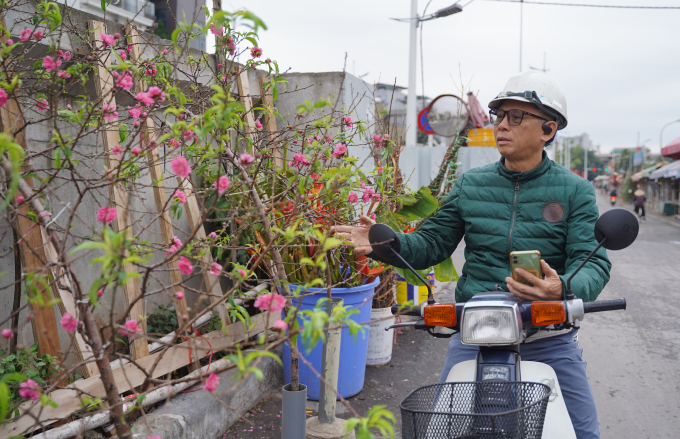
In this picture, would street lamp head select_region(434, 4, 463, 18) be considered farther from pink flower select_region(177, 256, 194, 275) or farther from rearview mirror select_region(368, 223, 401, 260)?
pink flower select_region(177, 256, 194, 275)

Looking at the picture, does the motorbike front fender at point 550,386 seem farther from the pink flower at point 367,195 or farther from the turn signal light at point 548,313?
the pink flower at point 367,195

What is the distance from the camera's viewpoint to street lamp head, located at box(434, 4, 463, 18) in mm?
12312

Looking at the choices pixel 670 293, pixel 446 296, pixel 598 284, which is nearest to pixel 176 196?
pixel 598 284

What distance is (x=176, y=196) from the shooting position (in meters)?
1.91

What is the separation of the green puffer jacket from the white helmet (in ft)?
0.80

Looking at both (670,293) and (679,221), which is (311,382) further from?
(679,221)

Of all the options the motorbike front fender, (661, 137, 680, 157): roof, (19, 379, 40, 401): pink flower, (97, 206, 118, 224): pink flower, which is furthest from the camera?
(661, 137, 680, 157): roof

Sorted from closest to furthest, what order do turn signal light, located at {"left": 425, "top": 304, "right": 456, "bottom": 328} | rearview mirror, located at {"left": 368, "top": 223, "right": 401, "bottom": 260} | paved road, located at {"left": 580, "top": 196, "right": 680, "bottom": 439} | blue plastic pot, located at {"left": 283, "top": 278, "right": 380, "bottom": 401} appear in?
turn signal light, located at {"left": 425, "top": 304, "right": 456, "bottom": 328} → rearview mirror, located at {"left": 368, "top": 223, "right": 401, "bottom": 260} → blue plastic pot, located at {"left": 283, "top": 278, "right": 380, "bottom": 401} → paved road, located at {"left": 580, "top": 196, "right": 680, "bottom": 439}

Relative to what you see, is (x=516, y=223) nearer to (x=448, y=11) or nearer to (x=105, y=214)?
(x=105, y=214)

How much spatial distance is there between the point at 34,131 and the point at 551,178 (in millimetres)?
2794

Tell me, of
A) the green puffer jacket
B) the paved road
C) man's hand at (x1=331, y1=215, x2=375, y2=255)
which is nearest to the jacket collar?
the green puffer jacket

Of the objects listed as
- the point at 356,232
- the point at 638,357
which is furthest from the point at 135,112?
the point at 638,357

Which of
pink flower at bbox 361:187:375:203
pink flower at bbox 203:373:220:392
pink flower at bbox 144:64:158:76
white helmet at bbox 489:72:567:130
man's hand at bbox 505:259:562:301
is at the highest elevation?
pink flower at bbox 144:64:158:76

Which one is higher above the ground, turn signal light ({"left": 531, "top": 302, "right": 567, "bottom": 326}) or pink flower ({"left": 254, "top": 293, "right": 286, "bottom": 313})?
pink flower ({"left": 254, "top": 293, "right": 286, "bottom": 313})
